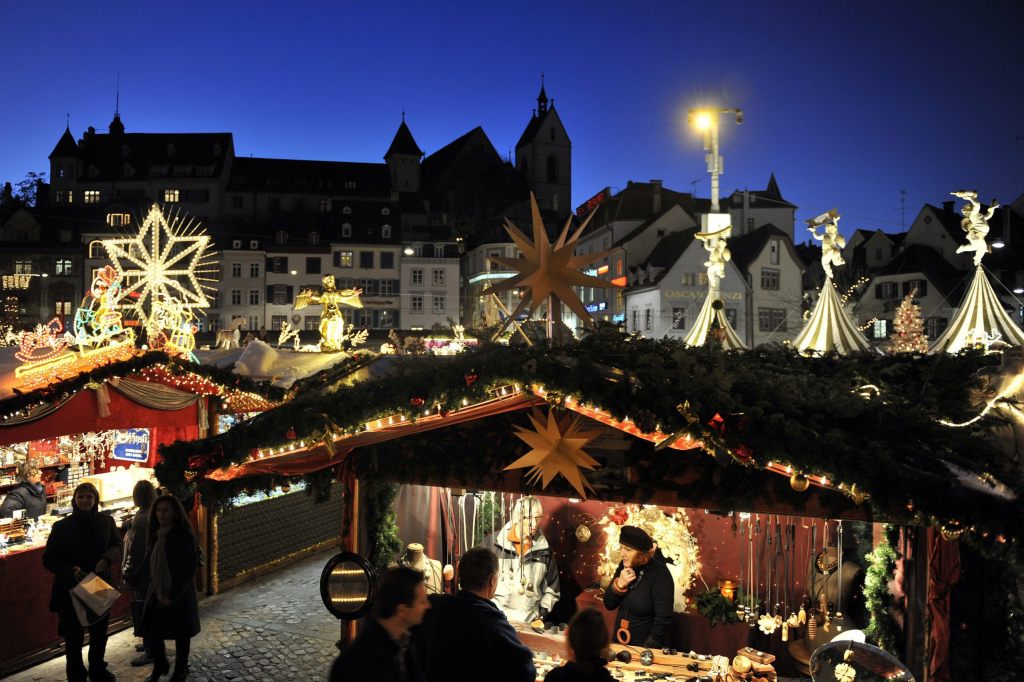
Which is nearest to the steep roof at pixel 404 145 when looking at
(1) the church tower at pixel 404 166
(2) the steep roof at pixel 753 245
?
(1) the church tower at pixel 404 166

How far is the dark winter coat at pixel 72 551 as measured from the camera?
24.9 ft

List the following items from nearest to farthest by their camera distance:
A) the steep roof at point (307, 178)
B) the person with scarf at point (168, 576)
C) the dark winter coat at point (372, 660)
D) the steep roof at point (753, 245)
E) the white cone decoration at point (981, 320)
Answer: the dark winter coat at point (372, 660)
the person with scarf at point (168, 576)
the white cone decoration at point (981, 320)
the steep roof at point (753, 245)
the steep roof at point (307, 178)

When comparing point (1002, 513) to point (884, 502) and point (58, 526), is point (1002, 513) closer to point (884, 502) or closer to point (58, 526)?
point (884, 502)

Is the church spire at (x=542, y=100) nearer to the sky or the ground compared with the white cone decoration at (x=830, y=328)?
nearer to the sky

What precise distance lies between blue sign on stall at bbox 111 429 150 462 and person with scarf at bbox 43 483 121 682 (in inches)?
182

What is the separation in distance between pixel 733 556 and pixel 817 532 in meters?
0.79

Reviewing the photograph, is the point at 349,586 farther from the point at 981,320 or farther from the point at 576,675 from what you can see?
the point at 981,320

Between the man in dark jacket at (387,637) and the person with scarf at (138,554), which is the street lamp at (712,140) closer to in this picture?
the person with scarf at (138,554)

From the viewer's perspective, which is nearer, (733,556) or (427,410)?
(427,410)

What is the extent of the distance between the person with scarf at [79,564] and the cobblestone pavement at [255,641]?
0.47m

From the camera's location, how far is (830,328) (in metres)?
15.8

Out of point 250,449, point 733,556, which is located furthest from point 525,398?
point 733,556

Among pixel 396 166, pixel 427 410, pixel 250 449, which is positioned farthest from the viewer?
pixel 396 166

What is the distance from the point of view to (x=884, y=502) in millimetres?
4648
